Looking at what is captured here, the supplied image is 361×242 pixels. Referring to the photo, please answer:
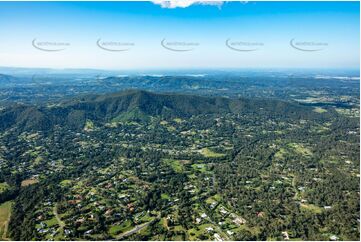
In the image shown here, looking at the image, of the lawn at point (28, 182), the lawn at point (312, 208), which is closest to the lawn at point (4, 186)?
the lawn at point (28, 182)

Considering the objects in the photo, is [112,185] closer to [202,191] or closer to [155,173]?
[155,173]

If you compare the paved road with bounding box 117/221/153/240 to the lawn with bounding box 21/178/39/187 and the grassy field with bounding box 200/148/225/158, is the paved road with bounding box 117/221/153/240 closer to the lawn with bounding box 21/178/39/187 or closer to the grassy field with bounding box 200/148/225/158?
the lawn with bounding box 21/178/39/187

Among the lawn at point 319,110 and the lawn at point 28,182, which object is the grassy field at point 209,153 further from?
the lawn at point 319,110

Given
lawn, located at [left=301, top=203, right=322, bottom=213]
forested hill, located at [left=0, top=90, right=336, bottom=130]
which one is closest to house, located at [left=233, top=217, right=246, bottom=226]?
lawn, located at [left=301, top=203, right=322, bottom=213]

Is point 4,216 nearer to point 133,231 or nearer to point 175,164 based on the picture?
point 133,231

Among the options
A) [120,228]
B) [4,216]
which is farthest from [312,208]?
[4,216]

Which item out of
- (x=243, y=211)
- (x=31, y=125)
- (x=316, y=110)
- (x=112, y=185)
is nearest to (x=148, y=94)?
(x=31, y=125)
